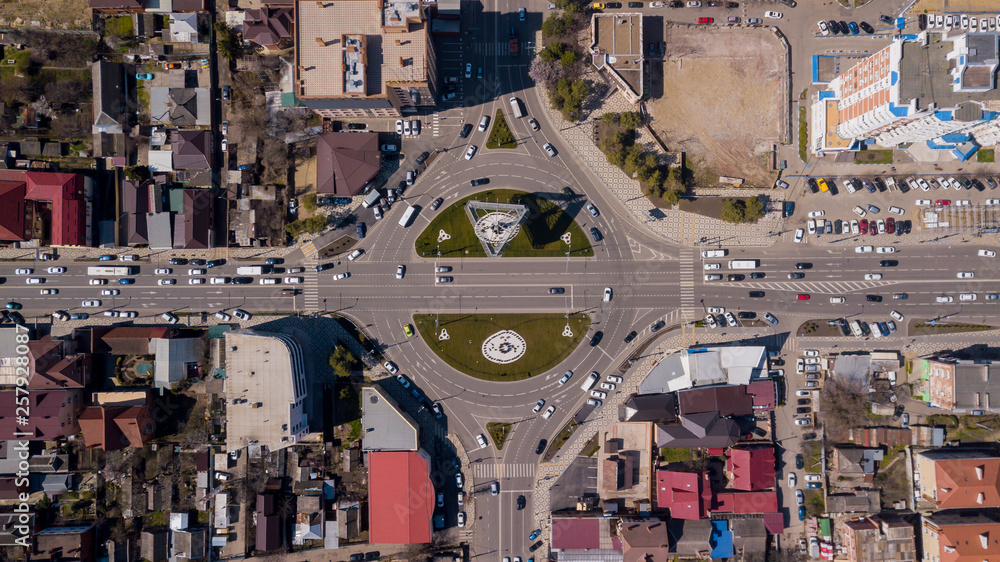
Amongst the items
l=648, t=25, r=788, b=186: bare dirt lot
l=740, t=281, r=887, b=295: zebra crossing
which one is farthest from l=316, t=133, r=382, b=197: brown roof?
l=740, t=281, r=887, b=295: zebra crossing

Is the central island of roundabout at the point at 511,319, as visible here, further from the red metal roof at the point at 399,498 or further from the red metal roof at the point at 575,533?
the red metal roof at the point at 575,533

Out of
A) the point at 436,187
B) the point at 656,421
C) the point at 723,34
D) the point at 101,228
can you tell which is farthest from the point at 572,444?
the point at 101,228

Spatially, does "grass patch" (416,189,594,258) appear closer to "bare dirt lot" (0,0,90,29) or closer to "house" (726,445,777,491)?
"house" (726,445,777,491)

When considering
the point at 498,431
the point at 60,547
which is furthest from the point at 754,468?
the point at 60,547

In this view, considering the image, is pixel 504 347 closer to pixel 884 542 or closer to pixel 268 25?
pixel 268 25

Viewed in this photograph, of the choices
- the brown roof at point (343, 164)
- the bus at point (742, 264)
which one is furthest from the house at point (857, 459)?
the brown roof at point (343, 164)
